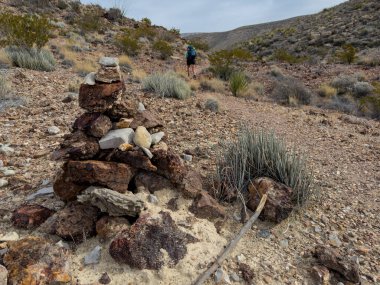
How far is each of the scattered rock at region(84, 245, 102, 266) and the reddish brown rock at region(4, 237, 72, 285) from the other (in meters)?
0.14

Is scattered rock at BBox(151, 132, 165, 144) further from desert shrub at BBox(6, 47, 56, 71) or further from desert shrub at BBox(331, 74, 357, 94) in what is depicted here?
desert shrub at BBox(331, 74, 357, 94)

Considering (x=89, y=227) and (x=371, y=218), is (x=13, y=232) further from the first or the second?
(x=371, y=218)

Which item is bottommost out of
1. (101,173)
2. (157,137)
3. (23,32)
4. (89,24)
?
(101,173)

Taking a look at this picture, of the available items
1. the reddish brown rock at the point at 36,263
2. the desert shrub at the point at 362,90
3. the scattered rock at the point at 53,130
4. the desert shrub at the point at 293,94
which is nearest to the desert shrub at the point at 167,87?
the scattered rock at the point at 53,130

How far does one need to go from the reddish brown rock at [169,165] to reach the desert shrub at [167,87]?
12.8ft

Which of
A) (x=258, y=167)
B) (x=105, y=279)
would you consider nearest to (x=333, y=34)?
(x=258, y=167)

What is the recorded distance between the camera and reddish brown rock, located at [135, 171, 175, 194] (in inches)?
125

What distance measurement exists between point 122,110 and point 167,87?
13.5ft

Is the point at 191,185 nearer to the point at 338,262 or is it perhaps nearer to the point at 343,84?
the point at 338,262

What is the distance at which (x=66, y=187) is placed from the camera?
2.98 meters

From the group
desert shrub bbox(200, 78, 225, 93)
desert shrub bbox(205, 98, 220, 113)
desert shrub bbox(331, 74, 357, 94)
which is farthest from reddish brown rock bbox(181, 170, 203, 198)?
desert shrub bbox(331, 74, 357, 94)

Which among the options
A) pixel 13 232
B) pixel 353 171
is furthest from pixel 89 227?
pixel 353 171

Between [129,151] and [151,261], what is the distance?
1.00 m

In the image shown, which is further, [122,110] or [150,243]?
[122,110]
